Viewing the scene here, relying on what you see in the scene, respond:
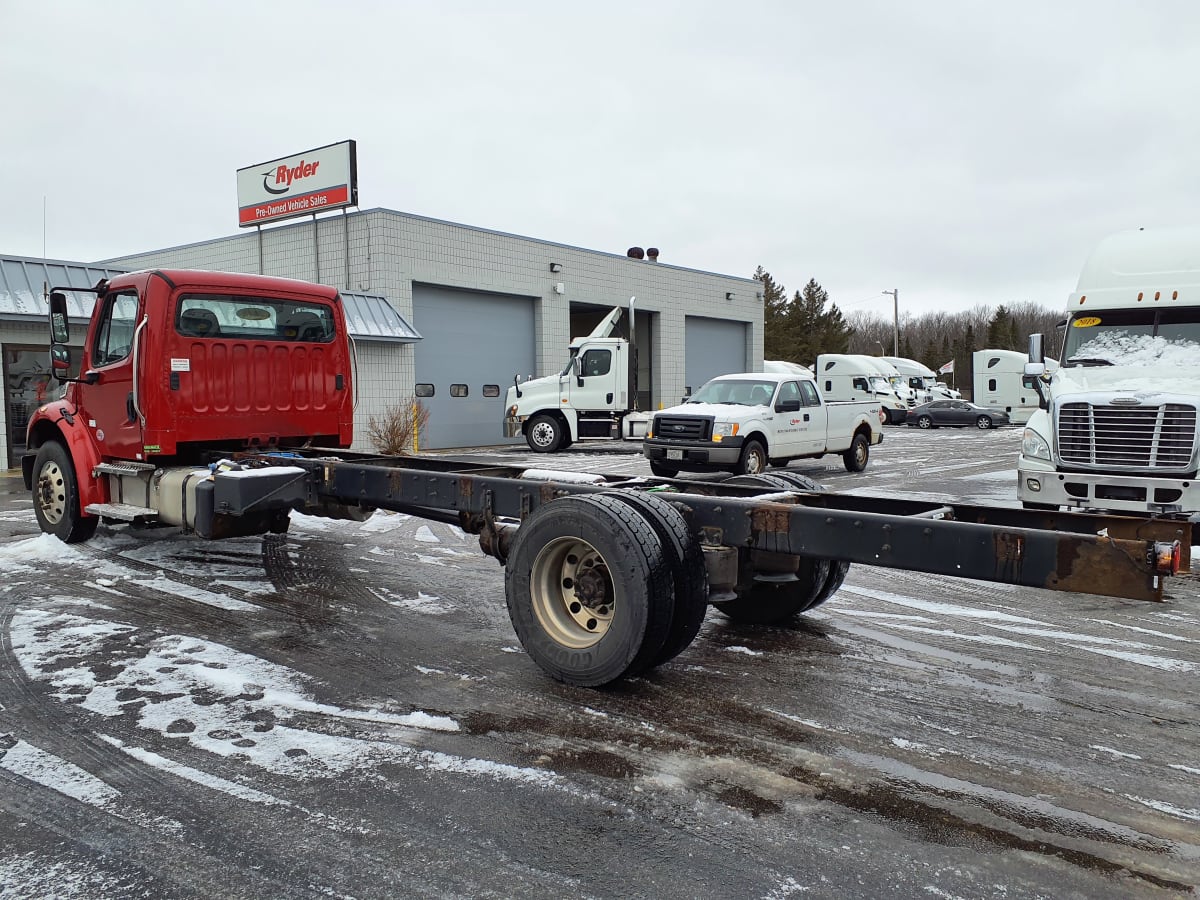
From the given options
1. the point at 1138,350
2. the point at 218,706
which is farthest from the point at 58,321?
the point at 1138,350

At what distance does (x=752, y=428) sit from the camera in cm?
1525

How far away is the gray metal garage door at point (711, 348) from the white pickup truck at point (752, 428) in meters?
16.0

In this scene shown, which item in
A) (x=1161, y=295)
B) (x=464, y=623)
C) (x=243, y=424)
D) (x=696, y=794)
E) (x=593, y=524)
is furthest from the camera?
(x=1161, y=295)

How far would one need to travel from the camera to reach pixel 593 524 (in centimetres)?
462

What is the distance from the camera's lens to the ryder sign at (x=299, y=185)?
23672 mm

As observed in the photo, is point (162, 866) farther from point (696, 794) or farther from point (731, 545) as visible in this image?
point (731, 545)

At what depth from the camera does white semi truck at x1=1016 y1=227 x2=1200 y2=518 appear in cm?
789

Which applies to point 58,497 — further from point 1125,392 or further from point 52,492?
point 1125,392

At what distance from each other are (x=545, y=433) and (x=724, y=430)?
27.3 ft

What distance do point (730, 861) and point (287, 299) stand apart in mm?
6890

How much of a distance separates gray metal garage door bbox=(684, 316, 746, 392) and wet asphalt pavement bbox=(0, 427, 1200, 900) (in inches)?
1074

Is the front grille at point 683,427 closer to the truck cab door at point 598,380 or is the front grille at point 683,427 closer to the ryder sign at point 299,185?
the truck cab door at point 598,380

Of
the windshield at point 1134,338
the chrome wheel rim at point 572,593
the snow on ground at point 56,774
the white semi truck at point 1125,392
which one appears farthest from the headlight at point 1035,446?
the snow on ground at point 56,774

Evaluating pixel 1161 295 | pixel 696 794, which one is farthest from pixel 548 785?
pixel 1161 295
